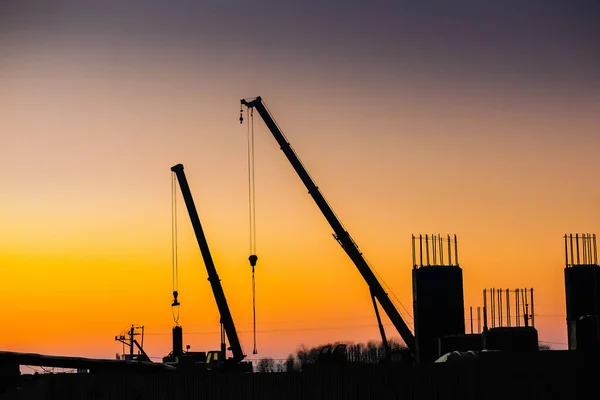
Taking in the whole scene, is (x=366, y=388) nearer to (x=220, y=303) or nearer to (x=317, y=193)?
(x=317, y=193)

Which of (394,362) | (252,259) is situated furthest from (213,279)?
(394,362)

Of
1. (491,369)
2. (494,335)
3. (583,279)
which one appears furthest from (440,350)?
(491,369)

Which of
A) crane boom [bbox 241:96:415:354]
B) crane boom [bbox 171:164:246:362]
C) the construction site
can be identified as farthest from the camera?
crane boom [bbox 171:164:246:362]

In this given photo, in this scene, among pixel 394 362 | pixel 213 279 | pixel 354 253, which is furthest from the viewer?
pixel 213 279

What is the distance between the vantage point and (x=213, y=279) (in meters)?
89.6

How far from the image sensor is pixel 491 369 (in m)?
37.3

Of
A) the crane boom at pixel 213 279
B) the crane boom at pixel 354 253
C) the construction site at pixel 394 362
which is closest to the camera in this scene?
the construction site at pixel 394 362

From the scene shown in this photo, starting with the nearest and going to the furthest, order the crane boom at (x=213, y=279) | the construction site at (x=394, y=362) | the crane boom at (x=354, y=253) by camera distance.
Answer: the construction site at (x=394, y=362)
the crane boom at (x=354, y=253)
the crane boom at (x=213, y=279)

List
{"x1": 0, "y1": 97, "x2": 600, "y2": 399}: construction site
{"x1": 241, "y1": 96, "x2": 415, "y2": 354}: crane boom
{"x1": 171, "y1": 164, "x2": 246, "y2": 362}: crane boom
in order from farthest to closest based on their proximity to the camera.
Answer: {"x1": 171, "y1": 164, "x2": 246, "y2": 362}: crane boom < {"x1": 241, "y1": 96, "x2": 415, "y2": 354}: crane boom < {"x1": 0, "y1": 97, "x2": 600, "y2": 399}: construction site

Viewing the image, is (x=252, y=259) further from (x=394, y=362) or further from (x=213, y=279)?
(x=394, y=362)

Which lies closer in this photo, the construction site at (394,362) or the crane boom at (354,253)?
the construction site at (394,362)

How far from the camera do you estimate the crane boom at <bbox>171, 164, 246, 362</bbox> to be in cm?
8894

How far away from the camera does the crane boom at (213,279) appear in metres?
88.9

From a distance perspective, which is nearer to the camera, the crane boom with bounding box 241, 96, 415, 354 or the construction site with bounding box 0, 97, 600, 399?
the construction site with bounding box 0, 97, 600, 399
